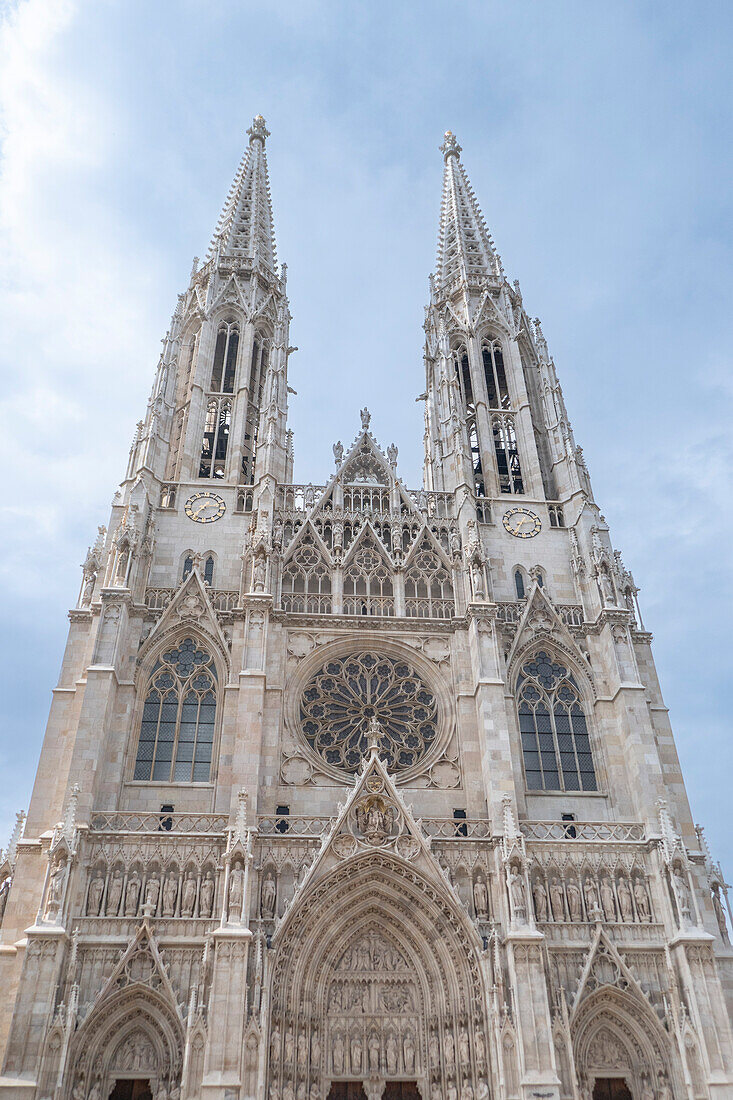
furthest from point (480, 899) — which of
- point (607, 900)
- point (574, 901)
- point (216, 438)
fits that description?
point (216, 438)

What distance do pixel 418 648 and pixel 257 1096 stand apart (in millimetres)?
12995

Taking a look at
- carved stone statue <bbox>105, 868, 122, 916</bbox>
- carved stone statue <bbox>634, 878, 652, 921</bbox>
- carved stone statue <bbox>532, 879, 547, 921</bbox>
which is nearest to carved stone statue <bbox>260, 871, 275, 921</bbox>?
carved stone statue <bbox>105, 868, 122, 916</bbox>

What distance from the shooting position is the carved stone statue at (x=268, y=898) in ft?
70.5

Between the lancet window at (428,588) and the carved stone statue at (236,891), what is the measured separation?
9944 millimetres

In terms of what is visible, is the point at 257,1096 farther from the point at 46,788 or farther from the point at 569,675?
the point at 569,675

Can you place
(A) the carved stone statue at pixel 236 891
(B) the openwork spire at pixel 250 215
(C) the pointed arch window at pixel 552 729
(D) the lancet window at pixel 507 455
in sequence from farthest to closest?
(B) the openwork spire at pixel 250 215 < (D) the lancet window at pixel 507 455 < (C) the pointed arch window at pixel 552 729 < (A) the carved stone statue at pixel 236 891

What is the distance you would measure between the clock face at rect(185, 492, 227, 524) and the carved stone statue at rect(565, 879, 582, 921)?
53.9ft

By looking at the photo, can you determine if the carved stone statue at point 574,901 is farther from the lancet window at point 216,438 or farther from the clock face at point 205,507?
the lancet window at point 216,438

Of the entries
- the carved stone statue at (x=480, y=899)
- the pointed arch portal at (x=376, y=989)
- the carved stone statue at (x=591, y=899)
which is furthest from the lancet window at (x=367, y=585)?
the carved stone statue at (x=591, y=899)

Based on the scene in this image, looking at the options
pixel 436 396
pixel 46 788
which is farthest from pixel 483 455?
pixel 46 788

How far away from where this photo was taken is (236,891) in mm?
20969

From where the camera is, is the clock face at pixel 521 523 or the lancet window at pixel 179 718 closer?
the lancet window at pixel 179 718

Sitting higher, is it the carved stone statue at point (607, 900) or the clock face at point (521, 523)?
the clock face at point (521, 523)

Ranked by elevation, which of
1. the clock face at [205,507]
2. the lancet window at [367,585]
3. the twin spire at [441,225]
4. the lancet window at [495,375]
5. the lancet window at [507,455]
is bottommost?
the lancet window at [367,585]
